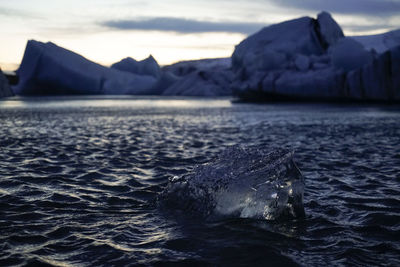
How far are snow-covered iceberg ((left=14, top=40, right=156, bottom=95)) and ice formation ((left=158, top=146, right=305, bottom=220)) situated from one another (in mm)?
70296

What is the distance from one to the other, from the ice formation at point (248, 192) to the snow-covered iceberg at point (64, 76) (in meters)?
70.3

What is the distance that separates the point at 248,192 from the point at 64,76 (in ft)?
241

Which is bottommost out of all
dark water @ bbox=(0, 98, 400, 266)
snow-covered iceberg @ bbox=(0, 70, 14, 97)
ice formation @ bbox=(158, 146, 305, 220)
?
dark water @ bbox=(0, 98, 400, 266)

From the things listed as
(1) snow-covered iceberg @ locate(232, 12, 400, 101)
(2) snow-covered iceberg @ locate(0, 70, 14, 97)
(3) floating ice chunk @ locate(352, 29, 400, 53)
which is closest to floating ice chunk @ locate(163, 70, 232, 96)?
(1) snow-covered iceberg @ locate(232, 12, 400, 101)

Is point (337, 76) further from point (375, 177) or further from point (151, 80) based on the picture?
point (151, 80)

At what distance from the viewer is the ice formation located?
5043 millimetres

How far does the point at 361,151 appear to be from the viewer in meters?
10.4

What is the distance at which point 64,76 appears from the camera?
74062 millimetres

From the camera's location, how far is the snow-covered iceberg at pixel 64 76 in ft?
235

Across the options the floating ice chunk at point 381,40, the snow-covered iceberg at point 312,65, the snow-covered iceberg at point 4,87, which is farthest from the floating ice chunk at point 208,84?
the floating ice chunk at point 381,40

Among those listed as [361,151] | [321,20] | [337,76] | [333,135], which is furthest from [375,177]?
[321,20]

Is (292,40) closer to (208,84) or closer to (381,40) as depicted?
(381,40)

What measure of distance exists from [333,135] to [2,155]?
9.87 meters

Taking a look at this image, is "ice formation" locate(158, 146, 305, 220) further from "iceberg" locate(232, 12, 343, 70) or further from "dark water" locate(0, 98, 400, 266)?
"iceberg" locate(232, 12, 343, 70)
